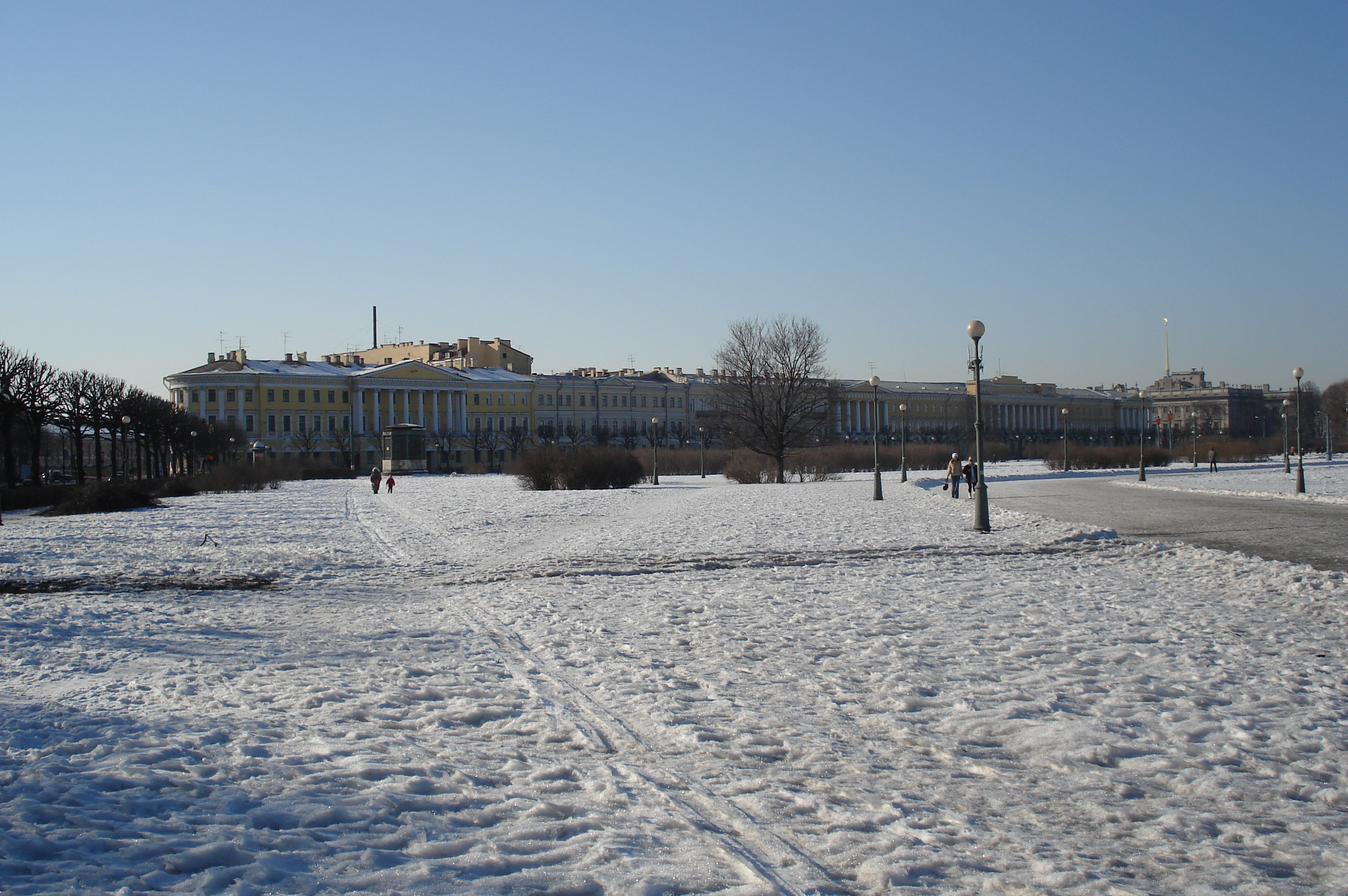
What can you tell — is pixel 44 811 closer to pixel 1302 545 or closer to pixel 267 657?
pixel 267 657

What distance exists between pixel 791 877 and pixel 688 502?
26.8 metres

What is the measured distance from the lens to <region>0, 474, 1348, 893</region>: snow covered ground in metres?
3.93

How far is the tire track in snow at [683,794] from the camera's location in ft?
12.5

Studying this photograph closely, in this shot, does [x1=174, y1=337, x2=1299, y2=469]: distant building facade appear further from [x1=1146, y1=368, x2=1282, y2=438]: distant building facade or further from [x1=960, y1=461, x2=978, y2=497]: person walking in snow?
[x1=960, y1=461, x2=978, y2=497]: person walking in snow

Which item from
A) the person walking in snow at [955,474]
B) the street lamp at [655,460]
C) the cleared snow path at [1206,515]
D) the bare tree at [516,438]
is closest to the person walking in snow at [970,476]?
the person walking in snow at [955,474]

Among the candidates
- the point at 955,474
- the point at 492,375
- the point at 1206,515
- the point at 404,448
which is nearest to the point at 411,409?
the point at 492,375

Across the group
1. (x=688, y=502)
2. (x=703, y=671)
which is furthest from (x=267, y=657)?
(x=688, y=502)

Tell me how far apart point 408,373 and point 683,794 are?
320ft

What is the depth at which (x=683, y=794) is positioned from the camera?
186 inches

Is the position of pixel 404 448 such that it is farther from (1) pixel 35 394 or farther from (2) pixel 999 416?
(2) pixel 999 416

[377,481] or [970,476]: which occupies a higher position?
[377,481]

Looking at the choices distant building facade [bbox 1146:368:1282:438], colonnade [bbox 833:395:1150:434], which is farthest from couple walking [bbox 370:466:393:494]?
distant building facade [bbox 1146:368:1282:438]

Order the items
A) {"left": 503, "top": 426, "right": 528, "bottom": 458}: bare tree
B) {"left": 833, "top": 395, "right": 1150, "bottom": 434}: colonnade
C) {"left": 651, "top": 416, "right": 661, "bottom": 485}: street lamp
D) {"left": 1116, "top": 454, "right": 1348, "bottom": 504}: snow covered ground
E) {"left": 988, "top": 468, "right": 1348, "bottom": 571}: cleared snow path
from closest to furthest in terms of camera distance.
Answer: {"left": 988, "top": 468, "right": 1348, "bottom": 571}: cleared snow path
{"left": 1116, "top": 454, "right": 1348, "bottom": 504}: snow covered ground
{"left": 651, "top": 416, "right": 661, "bottom": 485}: street lamp
{"left": 503, "top": 426, "right": 528, "bottom": 458}: bare tree
{"left": 833, "top": 395, "right": 1150, "bottom": 434}: colonnade

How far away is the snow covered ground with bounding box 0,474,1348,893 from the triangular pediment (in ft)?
288
